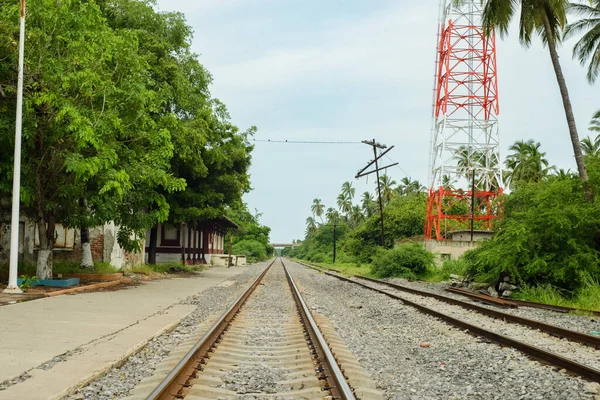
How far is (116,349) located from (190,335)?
1821mm

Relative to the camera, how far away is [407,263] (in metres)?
30.5

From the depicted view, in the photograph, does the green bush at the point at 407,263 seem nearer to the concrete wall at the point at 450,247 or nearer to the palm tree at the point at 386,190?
the concrete wall at the point at 450,247

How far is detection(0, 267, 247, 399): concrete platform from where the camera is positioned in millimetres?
5785

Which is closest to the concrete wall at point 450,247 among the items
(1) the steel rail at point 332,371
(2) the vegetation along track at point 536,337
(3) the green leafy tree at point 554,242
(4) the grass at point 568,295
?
(3) the green leafy tree at point 554,242

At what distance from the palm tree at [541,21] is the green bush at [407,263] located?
12.9 m

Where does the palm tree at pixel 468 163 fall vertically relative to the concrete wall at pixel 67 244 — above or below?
above

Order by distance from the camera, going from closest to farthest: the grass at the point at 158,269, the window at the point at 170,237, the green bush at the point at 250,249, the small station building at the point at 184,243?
1. the grass at the point at 158,269
2. the small station building at the point at 184,243
3. the window at the point at 170,237
4. the green bush at the point at 250,249

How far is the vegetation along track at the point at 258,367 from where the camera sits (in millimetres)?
5398

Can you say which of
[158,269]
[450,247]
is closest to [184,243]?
[158,269]

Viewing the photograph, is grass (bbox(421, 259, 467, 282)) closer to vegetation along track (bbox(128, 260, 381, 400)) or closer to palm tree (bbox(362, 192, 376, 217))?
vegetation along track (bbox(128, 260, 381, 400))

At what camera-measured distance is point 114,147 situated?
Answer: 15930 mm

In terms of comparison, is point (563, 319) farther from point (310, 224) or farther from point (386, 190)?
point (310, 224)

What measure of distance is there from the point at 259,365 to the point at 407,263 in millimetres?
24599

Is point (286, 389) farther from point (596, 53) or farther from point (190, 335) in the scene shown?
point (596, 53)
